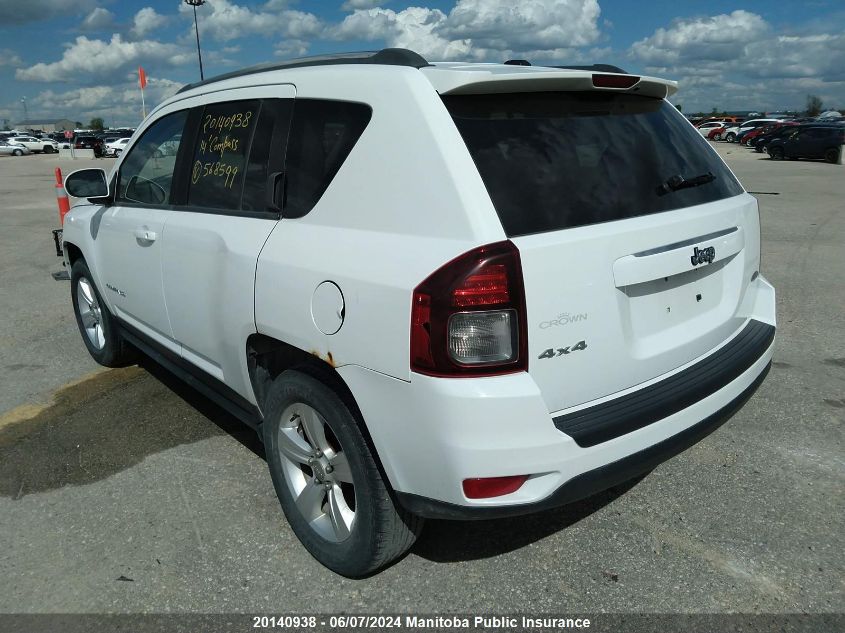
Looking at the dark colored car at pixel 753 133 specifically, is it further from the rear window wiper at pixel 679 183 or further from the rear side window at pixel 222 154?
the rear side window at pixel 222 154

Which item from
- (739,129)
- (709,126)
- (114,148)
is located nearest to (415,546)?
(114,148)

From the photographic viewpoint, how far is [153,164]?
A: 3838 mm

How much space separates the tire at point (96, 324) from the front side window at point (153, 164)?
917mm

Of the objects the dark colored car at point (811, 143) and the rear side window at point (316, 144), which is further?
the dark colored car at point (811, 143)

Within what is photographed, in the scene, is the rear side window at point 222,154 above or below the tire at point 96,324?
above

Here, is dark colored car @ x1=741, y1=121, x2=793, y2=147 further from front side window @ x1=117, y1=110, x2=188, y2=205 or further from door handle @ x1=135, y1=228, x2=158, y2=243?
door handle @ x1=135, y1=228, x2=158, y2=243

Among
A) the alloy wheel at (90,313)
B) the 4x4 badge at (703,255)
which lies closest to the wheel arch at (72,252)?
the alloy wheel at (90,313)

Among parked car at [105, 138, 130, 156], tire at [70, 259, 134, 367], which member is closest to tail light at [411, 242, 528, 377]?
tire at [70, 259, 134, 367]

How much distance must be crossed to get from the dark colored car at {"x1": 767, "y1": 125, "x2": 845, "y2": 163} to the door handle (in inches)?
1157

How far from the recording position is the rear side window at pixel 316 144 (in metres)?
2.44

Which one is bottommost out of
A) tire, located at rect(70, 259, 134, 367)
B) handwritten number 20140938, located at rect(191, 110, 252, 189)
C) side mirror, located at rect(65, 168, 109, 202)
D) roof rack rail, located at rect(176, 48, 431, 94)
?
tire, located at rect(70, 259, 134, 367)

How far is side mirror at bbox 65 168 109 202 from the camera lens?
4238 mm

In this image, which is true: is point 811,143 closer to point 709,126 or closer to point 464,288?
point 709,126

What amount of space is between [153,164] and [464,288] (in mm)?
2606
